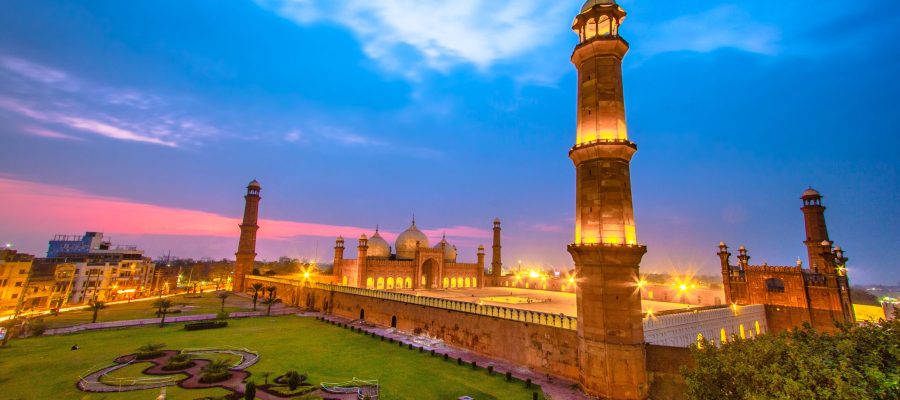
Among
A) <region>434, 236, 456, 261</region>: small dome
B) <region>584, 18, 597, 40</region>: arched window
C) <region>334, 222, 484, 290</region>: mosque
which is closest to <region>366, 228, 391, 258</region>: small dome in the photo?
<region>334, 222, 484, 290</region>: mosque

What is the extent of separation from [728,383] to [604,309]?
21.5 ft

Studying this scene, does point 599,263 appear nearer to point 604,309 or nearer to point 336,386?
point 604,309

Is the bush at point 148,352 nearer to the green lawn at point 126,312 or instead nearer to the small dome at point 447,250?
the green lawn at point 126,312

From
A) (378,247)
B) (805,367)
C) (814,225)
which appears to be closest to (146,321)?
(378,247)

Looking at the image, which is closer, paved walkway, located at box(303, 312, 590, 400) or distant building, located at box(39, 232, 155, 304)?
paved walkway, located at box(303, 312, 590, 400)

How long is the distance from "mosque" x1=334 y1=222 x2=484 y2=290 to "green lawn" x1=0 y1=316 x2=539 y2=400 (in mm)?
16743

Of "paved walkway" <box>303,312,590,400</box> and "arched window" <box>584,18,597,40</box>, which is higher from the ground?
"arched window" <box>584,18,597,40</box>

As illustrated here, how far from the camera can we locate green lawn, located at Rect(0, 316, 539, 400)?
1638 centimetres

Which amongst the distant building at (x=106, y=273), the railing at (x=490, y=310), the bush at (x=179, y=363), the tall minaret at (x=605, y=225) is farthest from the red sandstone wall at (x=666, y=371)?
the distant building at (x=106, y=273)

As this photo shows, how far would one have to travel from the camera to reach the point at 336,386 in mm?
16859

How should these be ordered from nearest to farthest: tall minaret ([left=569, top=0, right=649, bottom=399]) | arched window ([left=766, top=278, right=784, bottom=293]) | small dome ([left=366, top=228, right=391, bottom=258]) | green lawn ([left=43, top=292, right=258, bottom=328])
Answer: tall minaret ([left=569, top=0, right=649, bottom=399]) → arched window ([left=766, top=278, right=784, bottom=293]) → green lawn ([left=43, top=292, right=258, bottom=328]) → small dome ([left=366, top=228, right=391, bottom=258])

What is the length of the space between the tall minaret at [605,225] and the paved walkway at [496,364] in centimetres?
103

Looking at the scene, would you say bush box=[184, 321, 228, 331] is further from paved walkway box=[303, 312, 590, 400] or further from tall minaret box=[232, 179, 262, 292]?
tall minaret box=[232, 179, 262, 292]

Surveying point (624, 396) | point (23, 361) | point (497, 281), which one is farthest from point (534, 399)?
point (497, 281)
